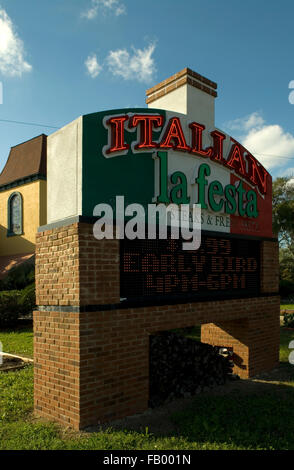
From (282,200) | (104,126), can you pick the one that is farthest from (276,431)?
(282,200)

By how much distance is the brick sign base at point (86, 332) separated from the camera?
18.1ft

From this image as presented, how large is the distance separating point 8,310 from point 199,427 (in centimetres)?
1371

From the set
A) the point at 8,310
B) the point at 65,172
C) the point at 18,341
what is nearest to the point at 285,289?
the point at 8,310

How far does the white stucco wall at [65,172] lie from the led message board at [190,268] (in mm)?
1149

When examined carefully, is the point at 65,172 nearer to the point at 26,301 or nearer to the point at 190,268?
the point at 190,268

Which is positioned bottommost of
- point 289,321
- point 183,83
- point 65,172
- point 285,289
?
point 289,321

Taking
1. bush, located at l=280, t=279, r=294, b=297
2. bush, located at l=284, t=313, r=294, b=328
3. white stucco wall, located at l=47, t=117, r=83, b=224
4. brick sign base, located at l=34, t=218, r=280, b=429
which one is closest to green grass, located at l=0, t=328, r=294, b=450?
brick sign base, located at l=34, t=218, r=280, b=429

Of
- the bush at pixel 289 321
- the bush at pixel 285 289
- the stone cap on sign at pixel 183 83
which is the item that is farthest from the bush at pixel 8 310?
the bush at pixel 285 289

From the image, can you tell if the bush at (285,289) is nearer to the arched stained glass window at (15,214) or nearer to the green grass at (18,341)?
the green grass at (18,341)

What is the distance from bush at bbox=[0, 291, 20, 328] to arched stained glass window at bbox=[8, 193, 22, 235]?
9595 mm

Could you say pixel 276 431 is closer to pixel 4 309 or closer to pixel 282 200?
pixel 4 309

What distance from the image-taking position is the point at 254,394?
721 centimetres

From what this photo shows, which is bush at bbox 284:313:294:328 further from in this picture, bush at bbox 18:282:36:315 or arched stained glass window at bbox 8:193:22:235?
arched stained glass window at bbox 8:193:22:235

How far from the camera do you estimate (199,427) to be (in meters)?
5.48
